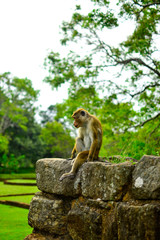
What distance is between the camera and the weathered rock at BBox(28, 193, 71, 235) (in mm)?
3975

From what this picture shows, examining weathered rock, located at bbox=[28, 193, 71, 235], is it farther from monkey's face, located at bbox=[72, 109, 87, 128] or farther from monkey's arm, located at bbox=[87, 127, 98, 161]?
monkey's face, located at bbox=[72, 109, 87, 128]

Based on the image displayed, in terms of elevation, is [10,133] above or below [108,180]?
above

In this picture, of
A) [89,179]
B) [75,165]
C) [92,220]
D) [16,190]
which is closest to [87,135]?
[75,165]

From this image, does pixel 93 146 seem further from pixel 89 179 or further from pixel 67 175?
pixel 89 179

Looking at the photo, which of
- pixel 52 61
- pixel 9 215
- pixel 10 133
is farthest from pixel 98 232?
pixel 10 133

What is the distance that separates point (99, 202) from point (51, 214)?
953 millimetres

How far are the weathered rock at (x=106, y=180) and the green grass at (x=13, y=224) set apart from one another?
3.01 metres

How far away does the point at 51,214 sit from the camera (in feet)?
13.3

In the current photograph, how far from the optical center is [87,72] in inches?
540

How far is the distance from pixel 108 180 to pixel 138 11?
10.4 m

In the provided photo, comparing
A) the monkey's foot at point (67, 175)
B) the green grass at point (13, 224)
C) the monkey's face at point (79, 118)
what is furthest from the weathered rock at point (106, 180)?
the green grass at point (13, 224)

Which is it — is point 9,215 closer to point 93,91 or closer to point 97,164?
point 97,164

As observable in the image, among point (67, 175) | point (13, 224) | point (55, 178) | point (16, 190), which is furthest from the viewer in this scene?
point (16, 190)

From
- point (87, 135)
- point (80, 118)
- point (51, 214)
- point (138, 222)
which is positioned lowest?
point (51, 214)
